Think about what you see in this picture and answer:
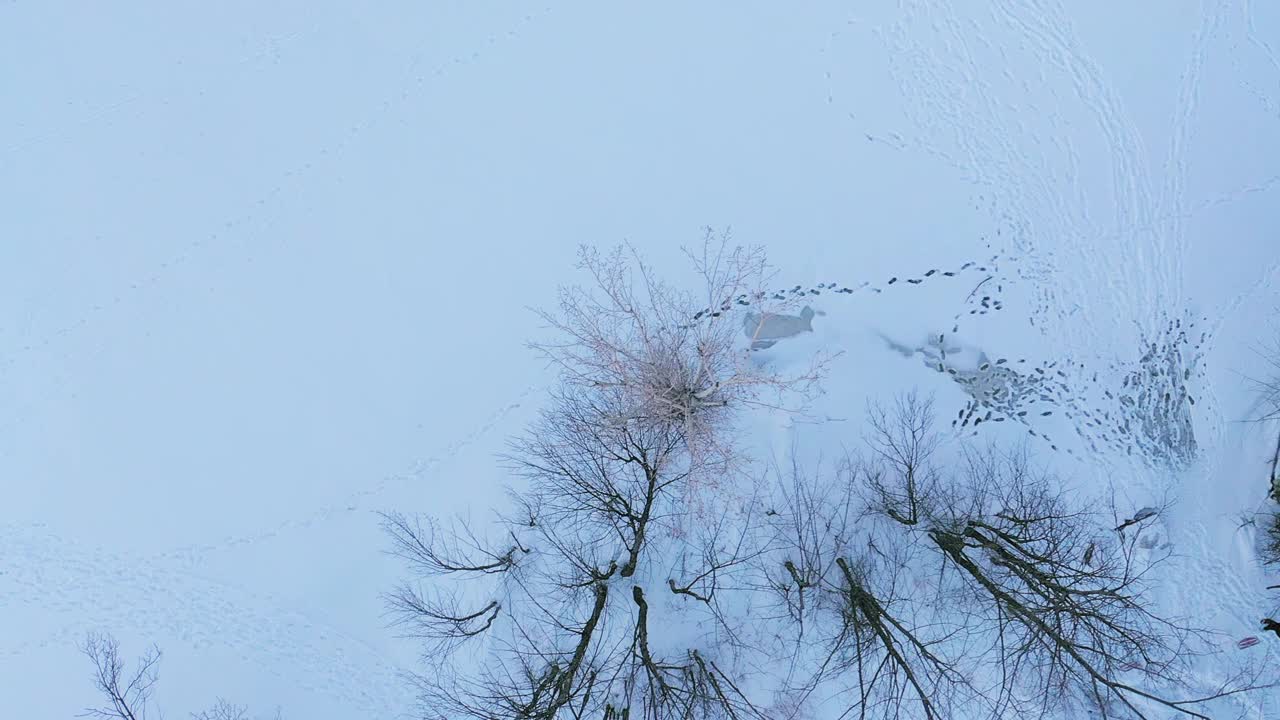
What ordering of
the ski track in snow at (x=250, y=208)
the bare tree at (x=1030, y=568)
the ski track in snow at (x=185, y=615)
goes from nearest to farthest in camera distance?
the bare tree at (x=1030, y=568) < the ski track in snow at (x=185, y=615) < the ski track in snow at (x=250, y=208)

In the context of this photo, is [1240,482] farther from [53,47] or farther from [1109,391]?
[53,47]

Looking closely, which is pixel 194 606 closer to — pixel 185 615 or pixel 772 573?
pixel 185 615

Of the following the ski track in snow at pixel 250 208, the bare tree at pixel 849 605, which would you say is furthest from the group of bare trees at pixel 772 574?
the ski track in snow at pixel 250 208

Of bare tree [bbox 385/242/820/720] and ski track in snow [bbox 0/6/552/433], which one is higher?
ski track in snow [bbox 0/6/552/433]

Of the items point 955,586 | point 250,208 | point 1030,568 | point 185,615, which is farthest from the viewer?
point 250,208

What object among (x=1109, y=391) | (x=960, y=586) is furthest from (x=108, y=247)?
(x=1109, y=391)

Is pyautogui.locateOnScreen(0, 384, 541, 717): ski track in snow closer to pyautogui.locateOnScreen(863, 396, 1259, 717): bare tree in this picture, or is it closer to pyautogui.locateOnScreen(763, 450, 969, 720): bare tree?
pyautogui.locateOnScreen(763, 450, 969, 720): bare tree

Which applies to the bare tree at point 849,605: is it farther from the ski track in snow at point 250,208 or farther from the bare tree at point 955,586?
the ski track in snow at point 250,208

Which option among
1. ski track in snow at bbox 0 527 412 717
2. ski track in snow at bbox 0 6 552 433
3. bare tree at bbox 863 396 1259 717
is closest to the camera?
bare tree at bbox 863 396 1259 717

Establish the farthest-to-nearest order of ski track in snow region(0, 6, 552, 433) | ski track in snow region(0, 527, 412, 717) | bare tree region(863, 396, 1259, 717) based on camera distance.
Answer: ski track in snow region(0, 6, 552, 433), ski track in snow region(0, 527, 412, 717), bare tree region(863, 396, 1259, 717)

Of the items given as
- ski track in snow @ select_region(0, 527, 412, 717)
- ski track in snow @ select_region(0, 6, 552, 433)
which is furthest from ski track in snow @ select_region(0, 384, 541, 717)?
ski track in snow @ select_region(0, 6, 552, 433)

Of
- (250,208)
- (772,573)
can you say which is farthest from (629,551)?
(250,208)

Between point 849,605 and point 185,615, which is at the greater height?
point 185,615

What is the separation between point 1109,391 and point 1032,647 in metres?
3.41
